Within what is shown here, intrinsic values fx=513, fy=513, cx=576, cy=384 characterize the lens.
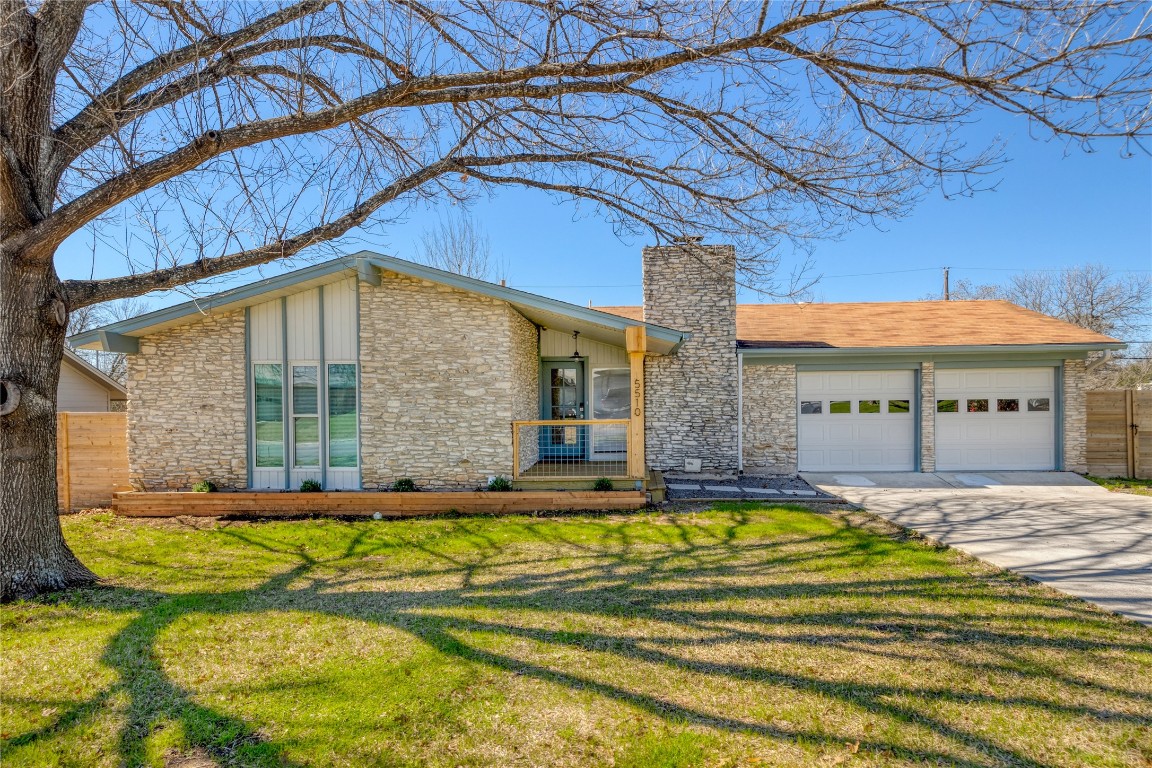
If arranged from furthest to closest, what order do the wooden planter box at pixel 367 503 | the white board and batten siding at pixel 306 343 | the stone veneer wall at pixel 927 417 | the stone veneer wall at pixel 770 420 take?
the stone veneer wall at pixel 770 420
the stone veneer wall at pixel 927 417
the white board and batten siding at pixel 306 343
the wooden planter box at pixel 367 503

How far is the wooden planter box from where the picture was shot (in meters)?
8.02

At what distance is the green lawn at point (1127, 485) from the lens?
29.1ft

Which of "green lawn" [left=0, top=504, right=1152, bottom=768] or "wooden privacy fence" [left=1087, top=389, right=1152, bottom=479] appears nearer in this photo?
"green lawn" [left=0, top=504, right=1152, bottom=768]

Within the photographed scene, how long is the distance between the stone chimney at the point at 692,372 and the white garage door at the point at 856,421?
1583mm

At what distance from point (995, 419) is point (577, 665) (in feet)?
37.0

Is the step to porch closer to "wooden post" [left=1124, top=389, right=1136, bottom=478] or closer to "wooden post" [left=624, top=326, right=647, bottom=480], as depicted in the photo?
"wooden post" [left=624, top=326, right=647, bottom=480]

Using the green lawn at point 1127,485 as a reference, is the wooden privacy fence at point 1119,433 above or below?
above

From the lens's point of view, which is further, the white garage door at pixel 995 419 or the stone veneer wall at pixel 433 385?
the white garage door at pixel 995 419

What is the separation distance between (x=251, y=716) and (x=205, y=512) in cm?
684

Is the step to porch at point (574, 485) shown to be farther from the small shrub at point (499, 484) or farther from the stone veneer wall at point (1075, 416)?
the stone veneer wall at point (1075, 416)

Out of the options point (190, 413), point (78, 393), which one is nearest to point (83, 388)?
point (78, 393)

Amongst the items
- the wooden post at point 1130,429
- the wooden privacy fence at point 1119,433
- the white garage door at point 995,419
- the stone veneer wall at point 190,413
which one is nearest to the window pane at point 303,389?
the stone veneer wall at point 190,413

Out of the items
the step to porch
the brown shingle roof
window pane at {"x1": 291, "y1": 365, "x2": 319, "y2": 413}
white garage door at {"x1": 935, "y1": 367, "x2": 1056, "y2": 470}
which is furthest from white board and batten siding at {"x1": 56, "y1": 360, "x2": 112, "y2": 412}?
white garage door at {"x1": 935, "y1": 367, "x2": 1056, "y2": 470}

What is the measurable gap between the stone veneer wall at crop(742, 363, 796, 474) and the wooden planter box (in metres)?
3.85
